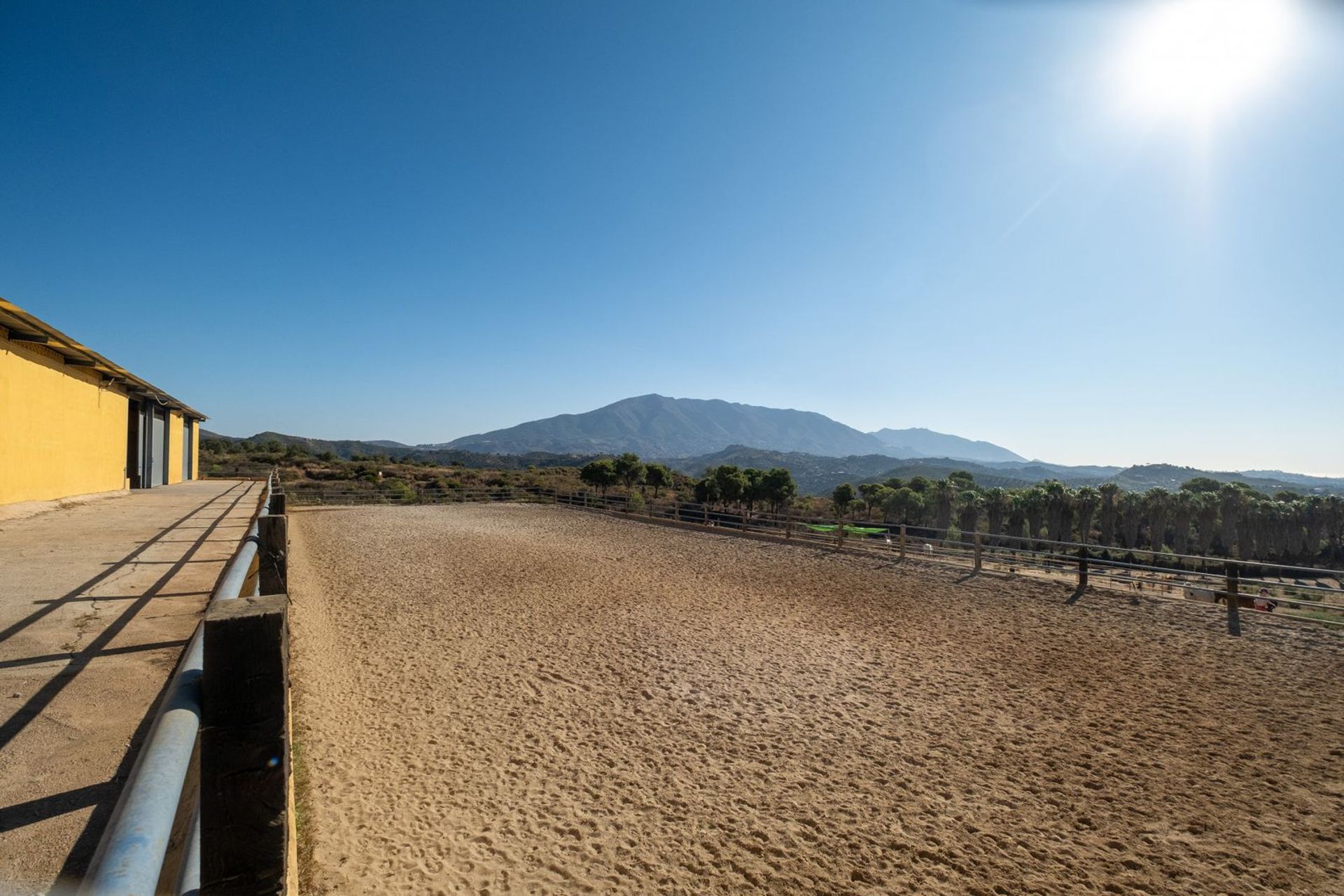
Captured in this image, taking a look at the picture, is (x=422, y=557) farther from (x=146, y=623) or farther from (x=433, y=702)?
(x=146, y=623)

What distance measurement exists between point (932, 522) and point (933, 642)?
5152 centimetres

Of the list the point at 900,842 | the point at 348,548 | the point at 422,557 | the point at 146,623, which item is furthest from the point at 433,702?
the point at 348,548

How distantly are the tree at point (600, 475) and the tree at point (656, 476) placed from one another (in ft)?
8.33

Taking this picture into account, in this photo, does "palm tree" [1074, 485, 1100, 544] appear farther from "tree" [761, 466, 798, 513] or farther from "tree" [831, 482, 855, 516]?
"tree" [761, 466, 798, 513]

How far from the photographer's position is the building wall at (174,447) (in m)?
20.1

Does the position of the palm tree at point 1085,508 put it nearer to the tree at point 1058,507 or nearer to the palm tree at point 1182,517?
the tree at point 1058,507

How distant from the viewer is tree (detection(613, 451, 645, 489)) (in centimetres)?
4503

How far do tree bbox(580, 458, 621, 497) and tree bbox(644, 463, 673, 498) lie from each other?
Result: 254 centimetres

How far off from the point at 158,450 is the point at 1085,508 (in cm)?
5816

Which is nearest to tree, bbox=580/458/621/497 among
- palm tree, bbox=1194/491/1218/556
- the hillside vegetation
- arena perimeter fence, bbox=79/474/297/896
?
the hillside vegetation

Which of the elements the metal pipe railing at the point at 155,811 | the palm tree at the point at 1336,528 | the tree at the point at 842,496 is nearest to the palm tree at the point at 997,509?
the tree at the point at 842,496

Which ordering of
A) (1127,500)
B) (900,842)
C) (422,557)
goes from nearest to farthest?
(900,842)
(422,557)
(1127,500)

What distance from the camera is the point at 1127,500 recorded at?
160 ft

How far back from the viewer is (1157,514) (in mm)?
47438
